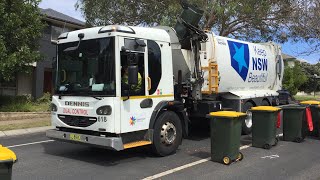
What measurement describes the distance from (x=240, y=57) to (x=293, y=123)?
2.55 m

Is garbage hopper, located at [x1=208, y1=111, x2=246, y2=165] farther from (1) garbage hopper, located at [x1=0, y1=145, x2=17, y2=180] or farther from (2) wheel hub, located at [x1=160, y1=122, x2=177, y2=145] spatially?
(1) garbage hopper, located at [x1=0, y1=145, x2=17, y2=180]

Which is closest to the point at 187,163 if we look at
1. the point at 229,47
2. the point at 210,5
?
the point at 229,47

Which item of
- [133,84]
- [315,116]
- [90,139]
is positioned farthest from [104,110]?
[315,116]

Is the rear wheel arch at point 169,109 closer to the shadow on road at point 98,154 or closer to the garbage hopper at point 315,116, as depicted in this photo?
the shadow on road at point 98,154

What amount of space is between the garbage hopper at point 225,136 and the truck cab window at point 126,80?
160cm

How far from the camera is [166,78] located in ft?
29.3

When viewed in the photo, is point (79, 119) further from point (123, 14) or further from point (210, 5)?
point (123, 14)

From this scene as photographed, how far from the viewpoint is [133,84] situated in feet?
25.4

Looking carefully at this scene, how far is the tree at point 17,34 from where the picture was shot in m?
15.6

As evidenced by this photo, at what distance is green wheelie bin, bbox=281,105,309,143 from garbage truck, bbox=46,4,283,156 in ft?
6.37

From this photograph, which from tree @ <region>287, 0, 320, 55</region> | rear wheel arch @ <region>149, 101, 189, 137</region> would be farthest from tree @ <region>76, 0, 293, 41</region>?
rear wheel arch @ <region>149, 101, 189, 137</region>

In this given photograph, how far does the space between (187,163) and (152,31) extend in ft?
9.68

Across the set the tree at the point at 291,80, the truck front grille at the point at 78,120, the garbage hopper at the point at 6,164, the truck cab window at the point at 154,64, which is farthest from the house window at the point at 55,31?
the garbage hopper at the point at 6,164

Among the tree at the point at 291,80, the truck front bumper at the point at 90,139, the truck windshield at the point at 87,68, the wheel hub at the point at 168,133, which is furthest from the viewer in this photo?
the tree at the point at 291,80
